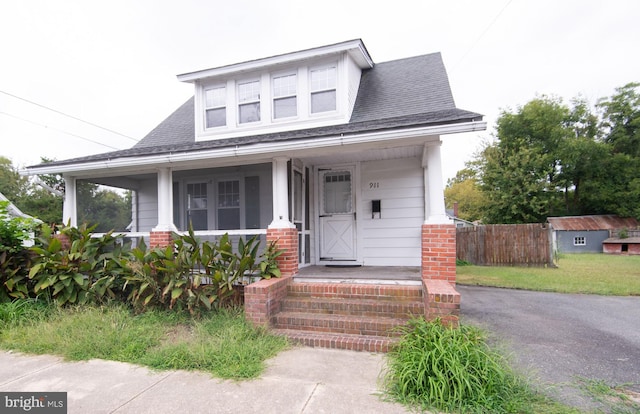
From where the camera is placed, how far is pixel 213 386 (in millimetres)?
2768

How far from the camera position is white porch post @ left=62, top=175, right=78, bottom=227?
605 cm

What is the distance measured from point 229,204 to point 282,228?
2.71 m

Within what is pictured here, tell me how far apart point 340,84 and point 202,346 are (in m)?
5.10

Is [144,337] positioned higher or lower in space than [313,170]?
lower

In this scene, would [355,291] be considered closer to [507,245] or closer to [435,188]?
[435,188]

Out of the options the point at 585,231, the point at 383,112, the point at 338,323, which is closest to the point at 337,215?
the point at 383,112

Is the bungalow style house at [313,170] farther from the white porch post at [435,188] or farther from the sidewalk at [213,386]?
the sidewalk at [213,386]

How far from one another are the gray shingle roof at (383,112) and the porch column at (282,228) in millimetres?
570

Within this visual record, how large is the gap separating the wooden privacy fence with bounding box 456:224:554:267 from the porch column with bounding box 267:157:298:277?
361 inches

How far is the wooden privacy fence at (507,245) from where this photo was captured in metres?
10.5

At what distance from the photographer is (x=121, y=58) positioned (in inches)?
512

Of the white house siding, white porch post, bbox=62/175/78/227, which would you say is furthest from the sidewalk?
white porch post, bbox=62/175/78/227

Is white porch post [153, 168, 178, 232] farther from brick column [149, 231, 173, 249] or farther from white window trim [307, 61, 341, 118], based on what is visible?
white window trim [307, 61, 341, 118]

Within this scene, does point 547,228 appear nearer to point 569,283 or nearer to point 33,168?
point 569,283
